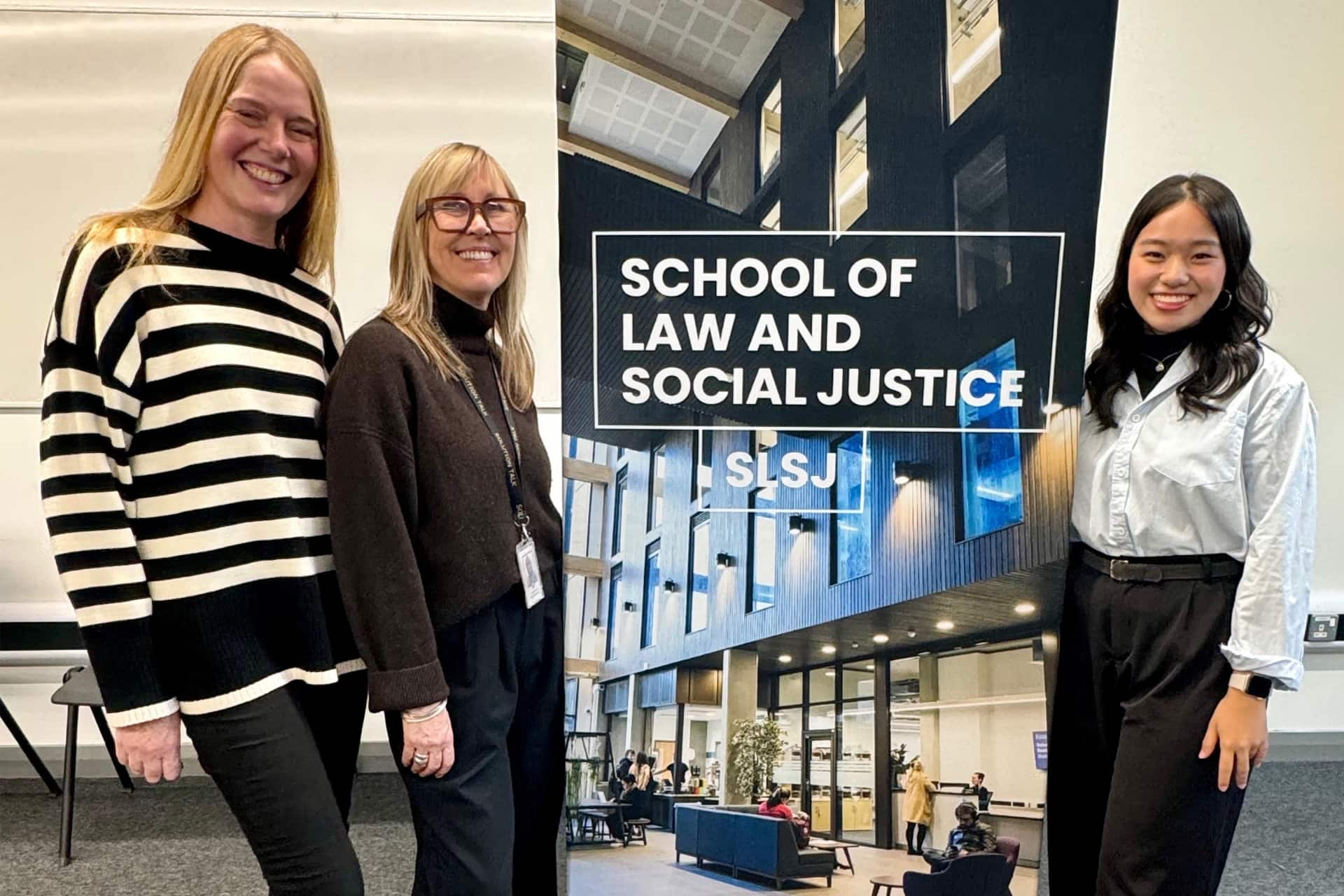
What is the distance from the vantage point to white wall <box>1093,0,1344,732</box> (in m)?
3.11

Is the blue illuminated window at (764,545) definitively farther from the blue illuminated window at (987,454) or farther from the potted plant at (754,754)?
the blue illuminated window at (987,454)

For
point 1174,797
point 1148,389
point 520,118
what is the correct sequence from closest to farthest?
point 1174,797 < point 1148,389 < point 520,118

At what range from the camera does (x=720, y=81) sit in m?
1.66

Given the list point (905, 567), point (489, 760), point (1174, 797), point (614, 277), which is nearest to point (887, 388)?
point (905, 567)

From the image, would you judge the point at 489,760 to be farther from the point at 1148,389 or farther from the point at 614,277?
the point at 1148,389

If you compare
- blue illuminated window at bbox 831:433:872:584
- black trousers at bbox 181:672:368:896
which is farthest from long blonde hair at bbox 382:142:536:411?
blue illuminated window at bbox 831:433:872:584

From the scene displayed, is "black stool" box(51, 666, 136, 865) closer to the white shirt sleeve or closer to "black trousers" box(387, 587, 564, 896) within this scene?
"black trousers" box(387, 587, 564, 896)

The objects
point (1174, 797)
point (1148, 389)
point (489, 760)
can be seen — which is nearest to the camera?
point (489, 760)

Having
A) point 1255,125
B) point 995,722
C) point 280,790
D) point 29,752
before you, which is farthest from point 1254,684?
point 29,752

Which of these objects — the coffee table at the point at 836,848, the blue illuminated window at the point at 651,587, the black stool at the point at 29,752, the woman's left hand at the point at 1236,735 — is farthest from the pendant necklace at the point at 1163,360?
the black stool at the point at 29,752

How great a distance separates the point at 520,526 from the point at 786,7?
1.07 m

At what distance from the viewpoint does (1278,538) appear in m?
1.42

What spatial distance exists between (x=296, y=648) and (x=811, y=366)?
1009 millimetres

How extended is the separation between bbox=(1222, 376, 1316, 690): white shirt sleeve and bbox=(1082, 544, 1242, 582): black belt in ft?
0.12
